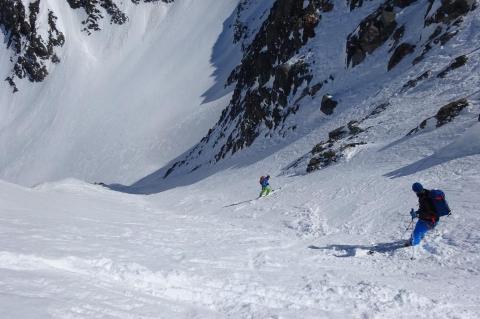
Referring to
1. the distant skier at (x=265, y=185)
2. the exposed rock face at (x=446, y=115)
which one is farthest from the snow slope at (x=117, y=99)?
the exposed rock face at (x=446, y=115)

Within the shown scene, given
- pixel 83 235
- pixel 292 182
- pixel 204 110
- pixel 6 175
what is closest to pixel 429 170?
pixel 292 182

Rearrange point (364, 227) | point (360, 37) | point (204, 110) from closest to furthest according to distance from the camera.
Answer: point (364, 227), point (360, 37), point (204, 110)

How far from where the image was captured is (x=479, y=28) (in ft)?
81.0

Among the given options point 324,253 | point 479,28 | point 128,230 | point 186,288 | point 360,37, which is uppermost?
point 360,37

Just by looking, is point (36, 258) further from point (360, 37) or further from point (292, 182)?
point (360, 37)

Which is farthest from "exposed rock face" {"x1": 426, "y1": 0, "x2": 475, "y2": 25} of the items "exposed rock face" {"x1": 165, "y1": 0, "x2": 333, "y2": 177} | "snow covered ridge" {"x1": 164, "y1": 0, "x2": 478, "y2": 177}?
"exposed rock face" {"x1": 165, "y1": 0, "x2": 333, "y2": 177}

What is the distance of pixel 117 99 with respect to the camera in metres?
92.5

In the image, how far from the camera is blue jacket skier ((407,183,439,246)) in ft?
33.5

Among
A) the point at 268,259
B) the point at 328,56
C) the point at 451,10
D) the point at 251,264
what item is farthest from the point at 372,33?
the point at 251,264

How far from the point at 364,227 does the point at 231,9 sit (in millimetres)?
93911

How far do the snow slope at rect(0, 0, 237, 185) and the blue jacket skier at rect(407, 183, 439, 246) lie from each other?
190 ft

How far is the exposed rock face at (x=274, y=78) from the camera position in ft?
130

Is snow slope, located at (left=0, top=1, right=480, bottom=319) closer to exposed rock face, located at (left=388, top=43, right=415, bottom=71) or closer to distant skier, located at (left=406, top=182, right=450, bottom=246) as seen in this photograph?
distant skier, located at (left=406, top=182, right=450, bottom=246)

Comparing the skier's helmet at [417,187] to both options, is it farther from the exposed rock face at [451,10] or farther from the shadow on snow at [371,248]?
the exposed rock face at [451,10]
